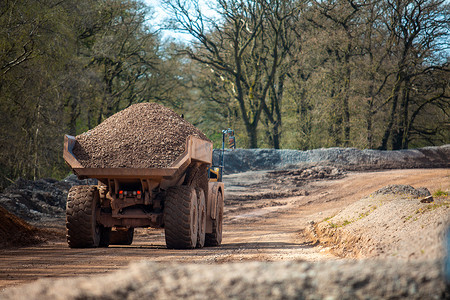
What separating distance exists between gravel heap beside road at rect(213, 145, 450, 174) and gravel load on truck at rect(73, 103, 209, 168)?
20087 mm

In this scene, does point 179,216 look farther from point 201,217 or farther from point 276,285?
point 276,285

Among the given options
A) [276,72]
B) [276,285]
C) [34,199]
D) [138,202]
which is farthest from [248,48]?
[276,285]

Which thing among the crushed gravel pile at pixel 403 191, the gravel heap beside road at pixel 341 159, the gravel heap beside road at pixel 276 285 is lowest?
the crushed gravel pile at pixel 403 191

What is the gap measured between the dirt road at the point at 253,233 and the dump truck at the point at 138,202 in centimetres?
37

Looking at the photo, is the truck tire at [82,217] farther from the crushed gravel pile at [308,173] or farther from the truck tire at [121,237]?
the crushed gravel pile at [308,173]

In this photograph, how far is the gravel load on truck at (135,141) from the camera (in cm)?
1008

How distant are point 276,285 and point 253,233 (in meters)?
12.5

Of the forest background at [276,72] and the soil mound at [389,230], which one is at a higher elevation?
the forest background at [276,72]

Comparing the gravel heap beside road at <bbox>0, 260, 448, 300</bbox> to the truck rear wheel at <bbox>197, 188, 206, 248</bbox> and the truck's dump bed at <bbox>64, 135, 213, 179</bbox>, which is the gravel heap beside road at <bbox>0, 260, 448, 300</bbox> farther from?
the truck rear wheel at <bbox>197, 188, 206, 248</bbox>

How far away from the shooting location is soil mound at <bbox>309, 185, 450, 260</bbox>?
18.5 ft

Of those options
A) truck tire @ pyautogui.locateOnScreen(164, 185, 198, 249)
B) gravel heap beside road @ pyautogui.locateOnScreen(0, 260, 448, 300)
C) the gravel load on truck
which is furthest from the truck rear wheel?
gravel heap beside road @ pyautogui.locateOnScreen(0, 260, 448, 300)

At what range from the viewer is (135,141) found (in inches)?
412

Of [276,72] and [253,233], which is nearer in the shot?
[253,233]

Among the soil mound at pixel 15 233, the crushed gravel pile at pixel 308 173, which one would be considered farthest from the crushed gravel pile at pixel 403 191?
the crushed gravel pile at pixel 308 173
